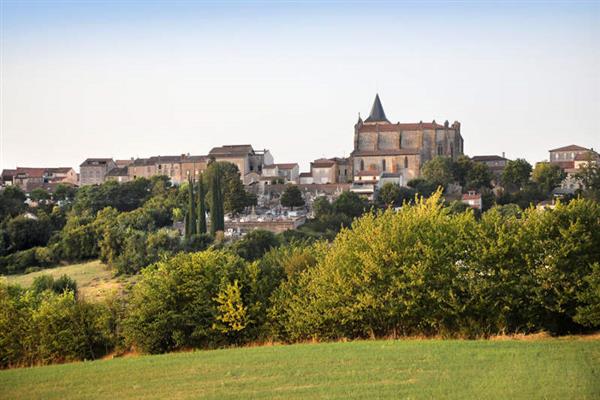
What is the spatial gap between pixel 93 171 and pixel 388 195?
40500mm

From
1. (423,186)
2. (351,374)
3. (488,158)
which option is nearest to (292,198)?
(423,186)

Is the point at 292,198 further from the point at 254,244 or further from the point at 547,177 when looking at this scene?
the point at 547,177

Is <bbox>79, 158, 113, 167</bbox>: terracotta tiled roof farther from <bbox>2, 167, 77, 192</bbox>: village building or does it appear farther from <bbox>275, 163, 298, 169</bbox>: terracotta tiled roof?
<bbox>275, 163, 298, 169</bbox>: terracotta tiled roof

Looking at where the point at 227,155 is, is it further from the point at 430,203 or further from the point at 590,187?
the point at 430,203

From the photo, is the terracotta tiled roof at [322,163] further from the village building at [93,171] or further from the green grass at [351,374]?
the green grass at [351,374]

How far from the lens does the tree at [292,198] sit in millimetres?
62297

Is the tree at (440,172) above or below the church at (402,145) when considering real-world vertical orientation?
below

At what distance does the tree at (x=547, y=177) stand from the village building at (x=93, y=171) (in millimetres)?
45495

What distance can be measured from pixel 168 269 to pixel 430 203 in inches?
252

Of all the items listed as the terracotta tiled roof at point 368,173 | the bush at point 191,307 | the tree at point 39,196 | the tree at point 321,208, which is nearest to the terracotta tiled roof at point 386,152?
the terracotta tiled roof at point 368,173

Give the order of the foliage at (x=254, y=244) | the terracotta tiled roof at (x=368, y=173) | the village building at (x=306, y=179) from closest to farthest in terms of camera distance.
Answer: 1. the foliage at (x=254, y=244)
2. the terracotta tiled roof at (x=368, y=173)
3. the village building at (x=306, y=179)

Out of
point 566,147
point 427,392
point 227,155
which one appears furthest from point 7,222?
point 566,147

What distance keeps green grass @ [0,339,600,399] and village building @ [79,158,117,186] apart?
73.3m

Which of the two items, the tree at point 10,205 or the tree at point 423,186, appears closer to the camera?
the tree at point 10,205
